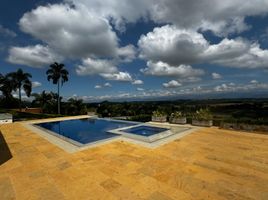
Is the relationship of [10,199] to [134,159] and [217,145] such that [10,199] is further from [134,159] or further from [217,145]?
[217,145]

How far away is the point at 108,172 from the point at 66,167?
1582 millimetres

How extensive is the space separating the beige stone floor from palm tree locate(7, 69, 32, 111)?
24.9 metres

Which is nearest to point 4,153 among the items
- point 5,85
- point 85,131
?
point 85,131

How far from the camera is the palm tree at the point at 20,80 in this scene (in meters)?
28.2

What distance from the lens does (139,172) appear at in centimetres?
512

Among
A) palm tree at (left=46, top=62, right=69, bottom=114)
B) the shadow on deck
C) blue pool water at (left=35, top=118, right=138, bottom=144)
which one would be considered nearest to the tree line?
palm tree at (left=46, top=62, right=69, bottom=114)

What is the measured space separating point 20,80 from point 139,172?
31705mm

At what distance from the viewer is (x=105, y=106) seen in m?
24.8

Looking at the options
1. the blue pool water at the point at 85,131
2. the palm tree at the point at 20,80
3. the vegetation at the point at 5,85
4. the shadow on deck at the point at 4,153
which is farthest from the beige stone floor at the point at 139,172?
the vegetation at the point at 5,85

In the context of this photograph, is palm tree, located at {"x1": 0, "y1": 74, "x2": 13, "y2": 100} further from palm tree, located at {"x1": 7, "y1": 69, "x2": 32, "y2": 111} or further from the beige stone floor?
the beige stone floor

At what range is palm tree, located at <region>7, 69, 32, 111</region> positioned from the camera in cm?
2819

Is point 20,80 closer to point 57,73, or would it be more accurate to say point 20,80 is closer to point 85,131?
point 57,73

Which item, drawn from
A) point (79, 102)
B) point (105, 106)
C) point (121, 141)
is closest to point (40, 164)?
point (121, 141)

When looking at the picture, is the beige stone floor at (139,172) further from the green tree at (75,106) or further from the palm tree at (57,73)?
the palm tree at (57,73)
